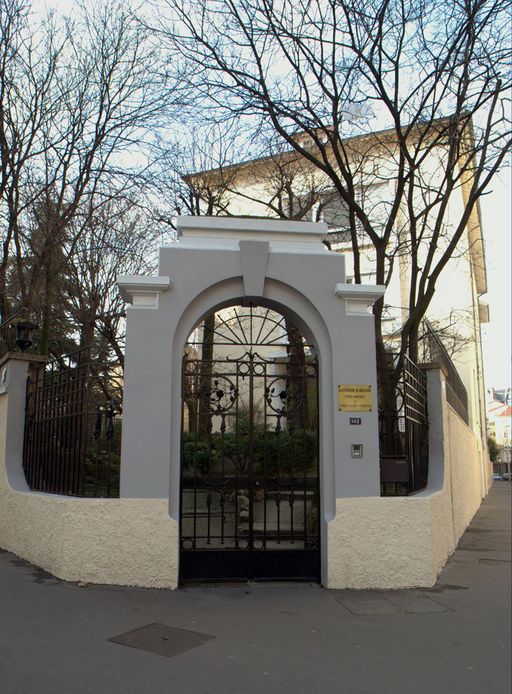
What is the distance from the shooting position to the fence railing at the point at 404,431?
7.83 meters

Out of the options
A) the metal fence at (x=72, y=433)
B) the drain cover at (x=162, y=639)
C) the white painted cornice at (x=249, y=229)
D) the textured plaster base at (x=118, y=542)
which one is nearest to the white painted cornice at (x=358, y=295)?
the white painted cornice at (x=249, y=229)

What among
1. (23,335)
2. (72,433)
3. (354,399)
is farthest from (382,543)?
(23,335)

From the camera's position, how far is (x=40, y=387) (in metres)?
8.93

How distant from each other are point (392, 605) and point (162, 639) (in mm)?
2597

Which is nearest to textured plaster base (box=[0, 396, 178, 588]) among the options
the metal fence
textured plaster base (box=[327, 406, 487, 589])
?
the metal fence

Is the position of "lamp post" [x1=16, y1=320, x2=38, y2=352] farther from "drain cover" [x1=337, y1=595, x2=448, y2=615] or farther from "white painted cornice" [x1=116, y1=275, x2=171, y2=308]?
"drain cover" [x1=337, y1=595, x2=448, y2=615]

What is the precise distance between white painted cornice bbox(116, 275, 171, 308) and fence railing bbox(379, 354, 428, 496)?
3357 mm

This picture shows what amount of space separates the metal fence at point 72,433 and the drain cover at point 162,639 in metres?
2.23

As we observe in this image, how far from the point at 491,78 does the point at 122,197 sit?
7705 mm

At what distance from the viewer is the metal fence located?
24.4ft

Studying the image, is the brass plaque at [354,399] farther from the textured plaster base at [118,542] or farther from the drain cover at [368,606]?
the textured plaster base at [118,542]

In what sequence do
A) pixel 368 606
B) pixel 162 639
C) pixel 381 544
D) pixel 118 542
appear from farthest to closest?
pixel 381 544
pixel 118 542
pixel 368 606
pixel 162 639

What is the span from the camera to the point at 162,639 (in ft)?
16.8

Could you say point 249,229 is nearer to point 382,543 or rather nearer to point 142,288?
point 142,288
